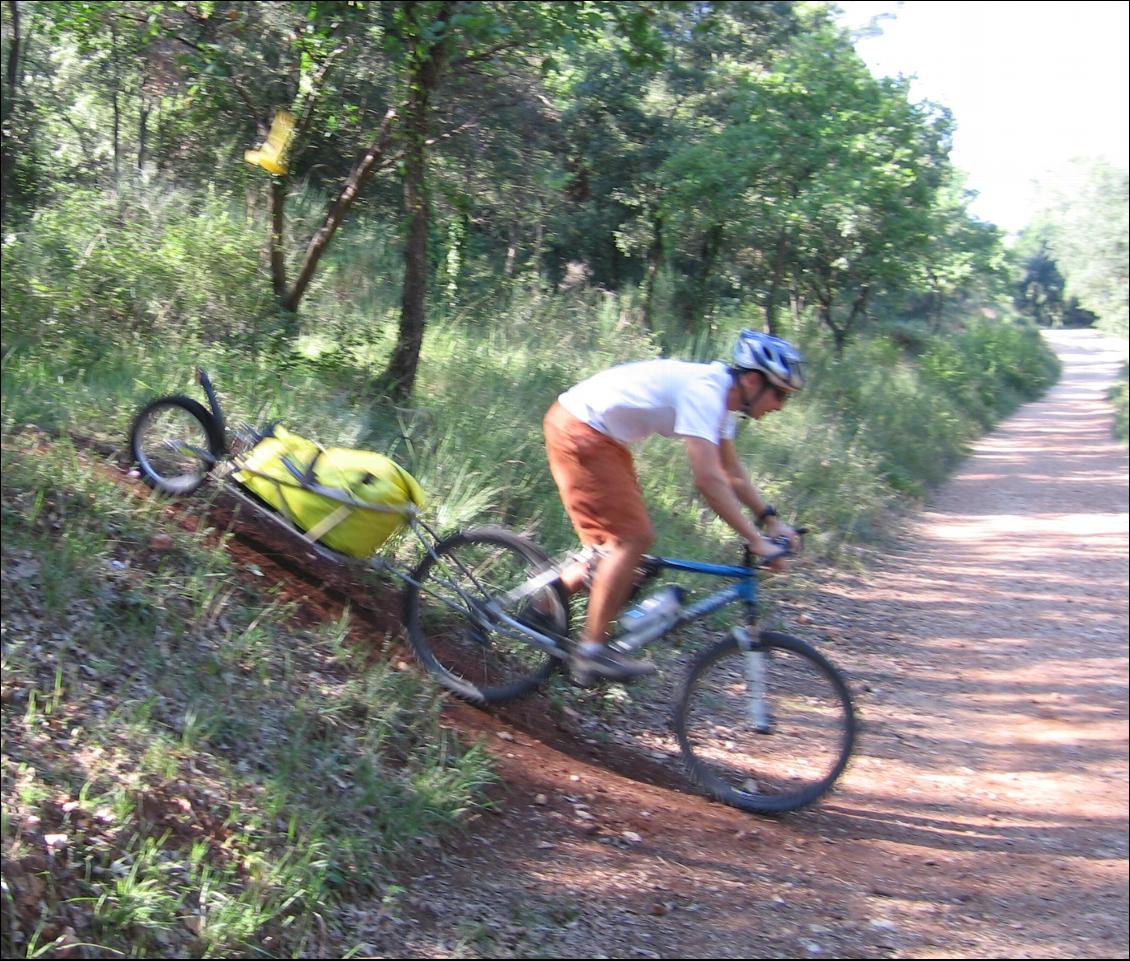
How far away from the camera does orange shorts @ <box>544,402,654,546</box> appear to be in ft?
16.3

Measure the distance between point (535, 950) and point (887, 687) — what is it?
424 cm

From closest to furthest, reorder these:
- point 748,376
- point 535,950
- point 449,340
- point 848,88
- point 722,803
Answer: point 535,950, point 748,376, point 722,803, point 449,340, point 848,88

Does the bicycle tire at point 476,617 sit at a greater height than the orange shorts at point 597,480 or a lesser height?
lesser

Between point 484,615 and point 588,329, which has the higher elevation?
point 588,329

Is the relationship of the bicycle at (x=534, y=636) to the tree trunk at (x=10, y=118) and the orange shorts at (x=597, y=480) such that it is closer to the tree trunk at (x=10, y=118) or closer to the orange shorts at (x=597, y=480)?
the orange shorts at (x=597, y=480)

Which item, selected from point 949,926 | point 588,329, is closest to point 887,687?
point 949,926

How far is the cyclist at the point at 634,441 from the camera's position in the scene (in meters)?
4.71

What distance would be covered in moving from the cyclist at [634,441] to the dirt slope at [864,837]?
651mm

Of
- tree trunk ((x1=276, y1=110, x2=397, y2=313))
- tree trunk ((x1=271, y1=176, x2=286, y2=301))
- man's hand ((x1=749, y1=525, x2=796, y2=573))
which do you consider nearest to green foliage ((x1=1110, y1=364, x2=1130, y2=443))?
tree trunk ((x1=276, y1=110, x2=397, y2=313))

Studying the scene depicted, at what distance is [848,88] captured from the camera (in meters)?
14.8

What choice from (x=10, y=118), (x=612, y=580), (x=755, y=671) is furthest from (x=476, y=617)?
(x=10, y=118)

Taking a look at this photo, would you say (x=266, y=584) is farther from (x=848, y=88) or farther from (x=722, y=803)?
(x=848, y=88)

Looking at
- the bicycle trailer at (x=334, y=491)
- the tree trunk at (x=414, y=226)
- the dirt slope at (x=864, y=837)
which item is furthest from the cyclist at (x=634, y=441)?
the tree trunk at (x=414, y=226)

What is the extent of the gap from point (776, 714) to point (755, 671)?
25 cm
